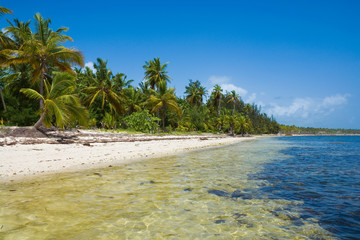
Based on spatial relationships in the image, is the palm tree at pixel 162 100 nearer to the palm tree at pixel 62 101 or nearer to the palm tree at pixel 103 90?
the palm tree at pixel 103 90

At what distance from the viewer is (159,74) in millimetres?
43656

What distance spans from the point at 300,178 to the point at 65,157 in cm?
896

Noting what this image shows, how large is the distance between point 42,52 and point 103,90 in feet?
46.6

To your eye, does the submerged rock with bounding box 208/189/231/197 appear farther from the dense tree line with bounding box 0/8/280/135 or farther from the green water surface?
the dense tree line with bounding box 0/8/280/135

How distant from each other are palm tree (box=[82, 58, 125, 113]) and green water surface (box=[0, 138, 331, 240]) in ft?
83.7

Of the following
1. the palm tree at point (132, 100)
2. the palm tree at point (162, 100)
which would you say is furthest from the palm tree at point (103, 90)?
the palm tree at point (132, 100)

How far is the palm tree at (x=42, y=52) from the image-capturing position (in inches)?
647

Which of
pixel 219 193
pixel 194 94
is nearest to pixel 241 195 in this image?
pixel 219 193

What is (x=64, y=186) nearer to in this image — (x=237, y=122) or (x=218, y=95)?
(x=237, y=122)

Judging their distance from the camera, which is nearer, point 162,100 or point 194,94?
point 162,100

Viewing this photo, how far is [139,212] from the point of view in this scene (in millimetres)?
4105

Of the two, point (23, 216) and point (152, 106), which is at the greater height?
point (152, 106)

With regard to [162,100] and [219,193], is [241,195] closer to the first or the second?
[219,193]

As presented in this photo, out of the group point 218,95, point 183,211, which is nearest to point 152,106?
point 183,211
